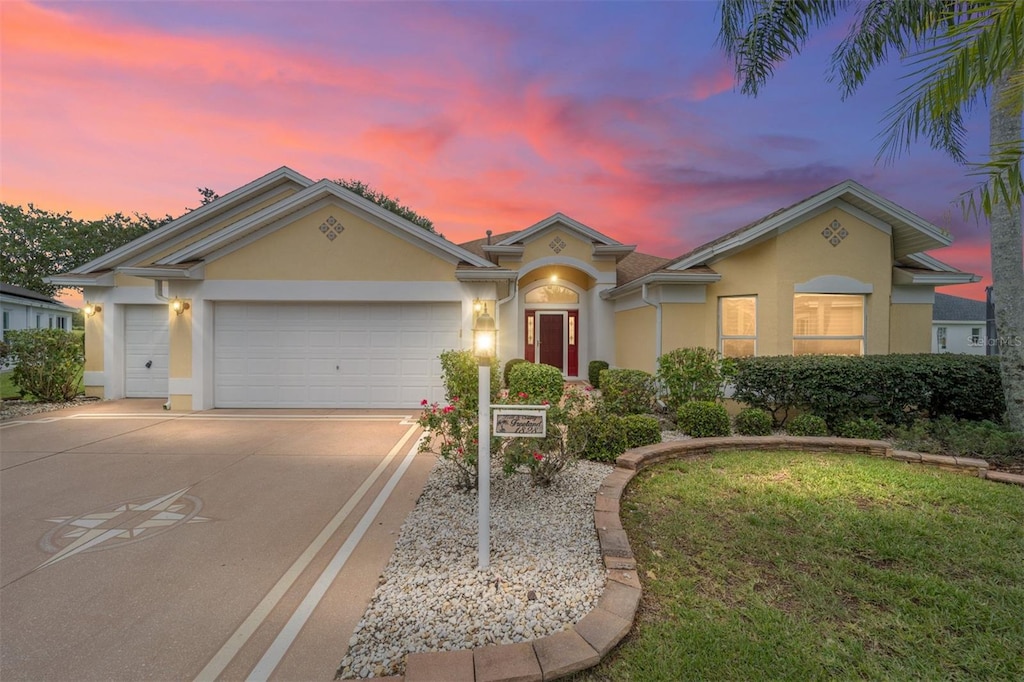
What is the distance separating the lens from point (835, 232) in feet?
29.8

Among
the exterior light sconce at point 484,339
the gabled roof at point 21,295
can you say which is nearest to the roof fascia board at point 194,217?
the exterior light sconce at point 484,339

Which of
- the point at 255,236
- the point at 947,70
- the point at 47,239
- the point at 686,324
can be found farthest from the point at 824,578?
the point at 47,239

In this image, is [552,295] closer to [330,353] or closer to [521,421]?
[330,353]

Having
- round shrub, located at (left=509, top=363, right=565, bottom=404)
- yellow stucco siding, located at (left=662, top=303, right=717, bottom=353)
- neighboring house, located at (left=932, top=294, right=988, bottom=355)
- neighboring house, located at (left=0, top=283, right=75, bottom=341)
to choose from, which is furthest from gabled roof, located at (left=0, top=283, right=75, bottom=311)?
neighboring house, located at (left=932, top=294, right=988, bottom=355)

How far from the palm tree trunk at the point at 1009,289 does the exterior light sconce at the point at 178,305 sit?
15.6 meters

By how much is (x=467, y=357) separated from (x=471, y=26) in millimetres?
7382

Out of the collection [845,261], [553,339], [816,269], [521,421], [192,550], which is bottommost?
[192,550]

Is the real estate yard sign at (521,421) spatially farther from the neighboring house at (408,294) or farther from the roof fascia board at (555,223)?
the roof fascia board at (555,223)

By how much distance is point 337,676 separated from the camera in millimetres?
2215

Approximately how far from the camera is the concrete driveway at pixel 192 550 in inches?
95.8

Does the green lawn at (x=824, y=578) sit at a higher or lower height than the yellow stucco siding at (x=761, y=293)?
lower

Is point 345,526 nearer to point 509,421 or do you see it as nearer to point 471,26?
point 509,421

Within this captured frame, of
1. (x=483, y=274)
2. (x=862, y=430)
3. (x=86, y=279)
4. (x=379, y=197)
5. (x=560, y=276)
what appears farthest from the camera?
(x=379, y=197)

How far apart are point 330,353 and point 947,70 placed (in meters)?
10.7
